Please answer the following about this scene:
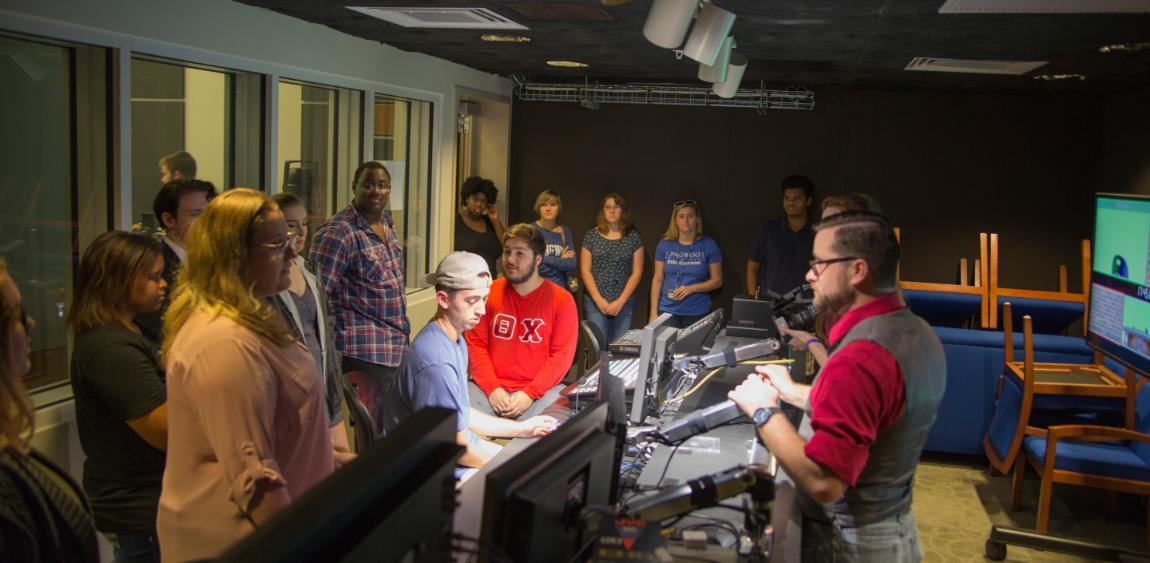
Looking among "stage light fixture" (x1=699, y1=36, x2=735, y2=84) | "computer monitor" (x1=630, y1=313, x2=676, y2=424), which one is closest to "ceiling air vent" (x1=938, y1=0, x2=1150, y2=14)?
"stage light fixture" (x1=699, y1=36, x2=735, y2=84)

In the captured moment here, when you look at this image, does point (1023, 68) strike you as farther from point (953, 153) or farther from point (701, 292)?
point (701, 292)

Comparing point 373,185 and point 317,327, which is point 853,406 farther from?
point 373,185

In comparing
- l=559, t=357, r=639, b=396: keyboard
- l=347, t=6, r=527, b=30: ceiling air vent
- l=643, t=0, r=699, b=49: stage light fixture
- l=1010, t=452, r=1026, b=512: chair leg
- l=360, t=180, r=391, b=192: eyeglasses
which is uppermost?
l=347, t=6, r=527, b=30: ceiling air vent

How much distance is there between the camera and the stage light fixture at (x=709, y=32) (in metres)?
3.34

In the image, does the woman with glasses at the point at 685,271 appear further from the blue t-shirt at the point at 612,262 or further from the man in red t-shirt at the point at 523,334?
the man in red t-shirt at the point at 523,334

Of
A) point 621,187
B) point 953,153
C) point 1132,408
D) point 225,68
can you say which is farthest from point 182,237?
point 953,153

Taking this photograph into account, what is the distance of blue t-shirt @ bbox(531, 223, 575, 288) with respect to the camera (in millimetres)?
6875

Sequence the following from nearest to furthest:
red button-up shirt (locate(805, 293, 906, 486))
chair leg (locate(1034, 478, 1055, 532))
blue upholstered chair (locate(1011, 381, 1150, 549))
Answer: red button-up shirt (locate(805, 293, 906, 486)), blue upholstered chair (locate(1011, 381, 1150, 549)), chair leg (locate(1034, 478, 1055, 532))

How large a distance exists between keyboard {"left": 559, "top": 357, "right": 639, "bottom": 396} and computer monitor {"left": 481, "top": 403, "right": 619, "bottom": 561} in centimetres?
133

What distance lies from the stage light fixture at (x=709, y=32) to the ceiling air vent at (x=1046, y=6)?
0.88m

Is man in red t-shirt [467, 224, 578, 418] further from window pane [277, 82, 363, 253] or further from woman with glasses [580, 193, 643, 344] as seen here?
woman with glasses [580, 193, 643, 344]

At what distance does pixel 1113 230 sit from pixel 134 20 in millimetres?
3941

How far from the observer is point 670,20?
2951mm

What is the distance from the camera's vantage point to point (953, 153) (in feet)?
25.9
